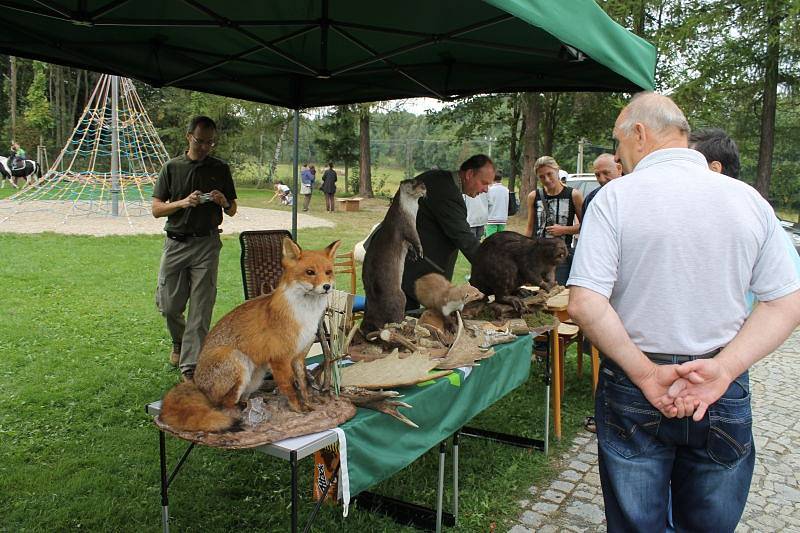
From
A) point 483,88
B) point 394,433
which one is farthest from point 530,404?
point 394,433

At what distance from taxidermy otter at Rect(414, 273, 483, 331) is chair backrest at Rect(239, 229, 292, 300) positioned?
1.31 m

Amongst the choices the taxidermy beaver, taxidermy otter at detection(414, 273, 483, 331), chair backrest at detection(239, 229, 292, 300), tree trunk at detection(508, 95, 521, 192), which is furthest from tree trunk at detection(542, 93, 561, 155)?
taxidermy otter at detection(414, 273, 483, 331)

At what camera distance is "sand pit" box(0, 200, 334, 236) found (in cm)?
1355

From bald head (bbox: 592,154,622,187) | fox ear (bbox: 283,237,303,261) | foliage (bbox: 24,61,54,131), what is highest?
foliage (bbox: 24,61,54,131)

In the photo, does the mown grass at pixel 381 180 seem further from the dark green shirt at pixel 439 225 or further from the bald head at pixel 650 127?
the bald head at pixel 650 127

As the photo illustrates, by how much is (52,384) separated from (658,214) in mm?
4736

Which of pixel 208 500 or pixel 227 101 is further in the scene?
pixel 227 101

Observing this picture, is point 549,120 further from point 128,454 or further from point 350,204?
point 128,454

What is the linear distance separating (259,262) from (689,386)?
123 inches

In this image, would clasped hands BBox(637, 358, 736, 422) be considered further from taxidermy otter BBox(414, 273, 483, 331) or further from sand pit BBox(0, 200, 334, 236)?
sand pit BBox(0, 200, 334, 236)

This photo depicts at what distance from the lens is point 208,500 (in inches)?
127

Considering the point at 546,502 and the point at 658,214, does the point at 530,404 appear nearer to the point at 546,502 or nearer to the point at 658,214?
the point at 546,502

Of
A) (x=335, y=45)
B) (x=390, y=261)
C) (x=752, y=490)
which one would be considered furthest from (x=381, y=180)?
(x=390, y=261)

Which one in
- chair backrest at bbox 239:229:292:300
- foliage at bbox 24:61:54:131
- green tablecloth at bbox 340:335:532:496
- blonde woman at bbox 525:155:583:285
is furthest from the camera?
foliage at bbox 24:61:54:131
